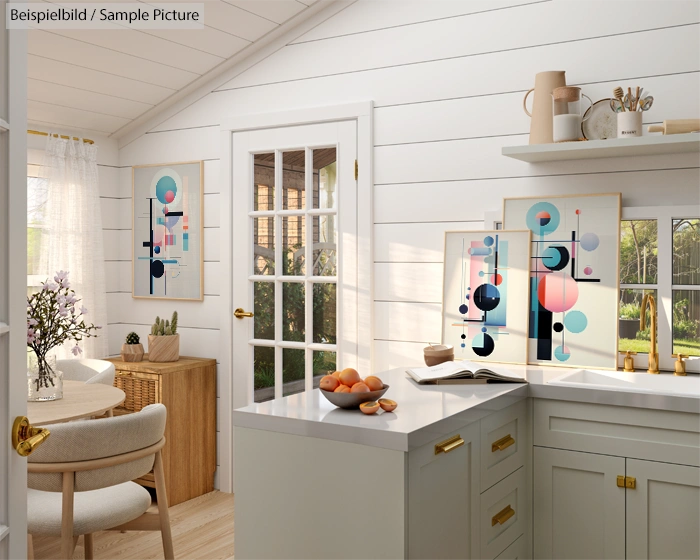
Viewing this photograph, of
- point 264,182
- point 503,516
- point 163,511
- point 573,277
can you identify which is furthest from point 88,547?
point 573,277

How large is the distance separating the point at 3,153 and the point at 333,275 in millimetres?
2424

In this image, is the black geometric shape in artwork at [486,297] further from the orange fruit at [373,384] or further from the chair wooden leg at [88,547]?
the chair wooden leg at [88,547]

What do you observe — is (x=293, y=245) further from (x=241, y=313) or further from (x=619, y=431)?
(x=619, y=431)

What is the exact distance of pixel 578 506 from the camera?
8.20 ft

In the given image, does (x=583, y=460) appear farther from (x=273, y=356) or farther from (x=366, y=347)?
(x=273, y=356)

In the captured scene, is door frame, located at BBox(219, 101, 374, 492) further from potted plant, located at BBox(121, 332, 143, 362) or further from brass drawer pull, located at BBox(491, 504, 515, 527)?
brass drawer pull, located at BBox(491, 504, 515, 527)

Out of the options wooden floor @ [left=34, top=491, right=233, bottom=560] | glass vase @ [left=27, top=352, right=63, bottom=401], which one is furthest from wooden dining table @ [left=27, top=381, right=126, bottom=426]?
wooden floor @ [left=34, top=491, right=233, bottom=560]

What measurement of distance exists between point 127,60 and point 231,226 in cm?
101

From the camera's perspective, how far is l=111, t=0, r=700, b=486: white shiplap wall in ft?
9.52

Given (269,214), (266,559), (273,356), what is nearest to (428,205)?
(269,214)

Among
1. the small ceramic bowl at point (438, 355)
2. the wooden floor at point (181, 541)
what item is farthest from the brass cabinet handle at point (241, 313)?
the small ceramic bowl at point (438, 355)

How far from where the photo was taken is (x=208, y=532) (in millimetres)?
3473

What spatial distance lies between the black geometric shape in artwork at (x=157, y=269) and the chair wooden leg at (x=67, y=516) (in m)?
1.99

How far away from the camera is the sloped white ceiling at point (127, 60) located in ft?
11.0
